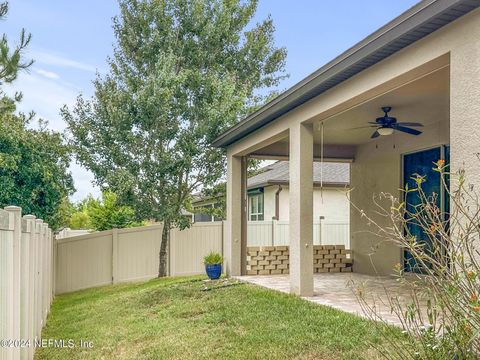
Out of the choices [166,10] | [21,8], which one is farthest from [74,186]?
[166,10]

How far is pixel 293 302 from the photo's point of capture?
7.27 metres

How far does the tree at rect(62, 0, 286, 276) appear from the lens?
1316cm

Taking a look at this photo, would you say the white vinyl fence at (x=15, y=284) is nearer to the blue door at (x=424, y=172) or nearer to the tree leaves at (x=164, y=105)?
the blue door at (x=424, y=172)

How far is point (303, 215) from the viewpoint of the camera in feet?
26.4

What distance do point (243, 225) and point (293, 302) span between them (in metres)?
4.62

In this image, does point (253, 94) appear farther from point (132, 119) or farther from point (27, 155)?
point (27, 155)

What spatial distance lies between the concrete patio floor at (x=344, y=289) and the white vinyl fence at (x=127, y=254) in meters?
3.96

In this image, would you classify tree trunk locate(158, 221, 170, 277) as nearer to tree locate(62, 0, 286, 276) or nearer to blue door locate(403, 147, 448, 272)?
tree locate(62, 0, 286, 276)

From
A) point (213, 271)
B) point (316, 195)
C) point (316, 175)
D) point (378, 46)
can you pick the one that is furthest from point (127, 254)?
point (378, 46)

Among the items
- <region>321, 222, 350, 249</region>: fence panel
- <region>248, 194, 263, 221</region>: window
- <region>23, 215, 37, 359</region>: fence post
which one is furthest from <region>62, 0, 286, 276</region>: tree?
<region>23, 215, 37, 359</region>: fence post

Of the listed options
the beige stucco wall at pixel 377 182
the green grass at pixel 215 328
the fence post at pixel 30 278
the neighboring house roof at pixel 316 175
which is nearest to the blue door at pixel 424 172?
the beige stucco wall at pixel 377 182

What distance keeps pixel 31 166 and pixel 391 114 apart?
26.5 feet

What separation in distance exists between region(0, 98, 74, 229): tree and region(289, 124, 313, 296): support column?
21.4ft

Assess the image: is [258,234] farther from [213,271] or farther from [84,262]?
[84,262]
